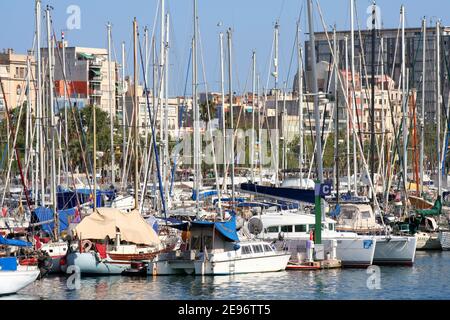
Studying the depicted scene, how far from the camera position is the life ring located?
4179 centimetres

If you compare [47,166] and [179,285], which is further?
[47,166]

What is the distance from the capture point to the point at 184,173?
9019 centimetres

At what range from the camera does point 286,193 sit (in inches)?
1914

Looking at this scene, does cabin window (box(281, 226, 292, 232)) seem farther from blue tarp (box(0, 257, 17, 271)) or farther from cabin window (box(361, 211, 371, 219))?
blue tarp (box(0, 257, 17, 271))

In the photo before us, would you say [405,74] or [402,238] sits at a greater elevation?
[405,74]

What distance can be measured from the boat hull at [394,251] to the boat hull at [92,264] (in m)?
9.44

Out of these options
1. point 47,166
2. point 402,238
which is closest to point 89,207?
point 47,166

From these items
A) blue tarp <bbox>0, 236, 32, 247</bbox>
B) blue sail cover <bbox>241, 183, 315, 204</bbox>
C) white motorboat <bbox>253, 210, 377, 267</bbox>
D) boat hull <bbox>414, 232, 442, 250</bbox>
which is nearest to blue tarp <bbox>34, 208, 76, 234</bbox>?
blue tarp <bbox>0, 236, 32, 247</bbox>

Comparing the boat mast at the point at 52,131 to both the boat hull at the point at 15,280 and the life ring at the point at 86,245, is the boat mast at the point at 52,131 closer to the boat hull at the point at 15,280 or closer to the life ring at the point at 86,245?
the life ring at the point at 86,245

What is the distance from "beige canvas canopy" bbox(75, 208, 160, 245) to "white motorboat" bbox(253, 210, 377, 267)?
177 inches

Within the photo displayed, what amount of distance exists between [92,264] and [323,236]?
8.56 m

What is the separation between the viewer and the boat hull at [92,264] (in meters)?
41.4

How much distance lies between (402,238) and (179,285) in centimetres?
1049
